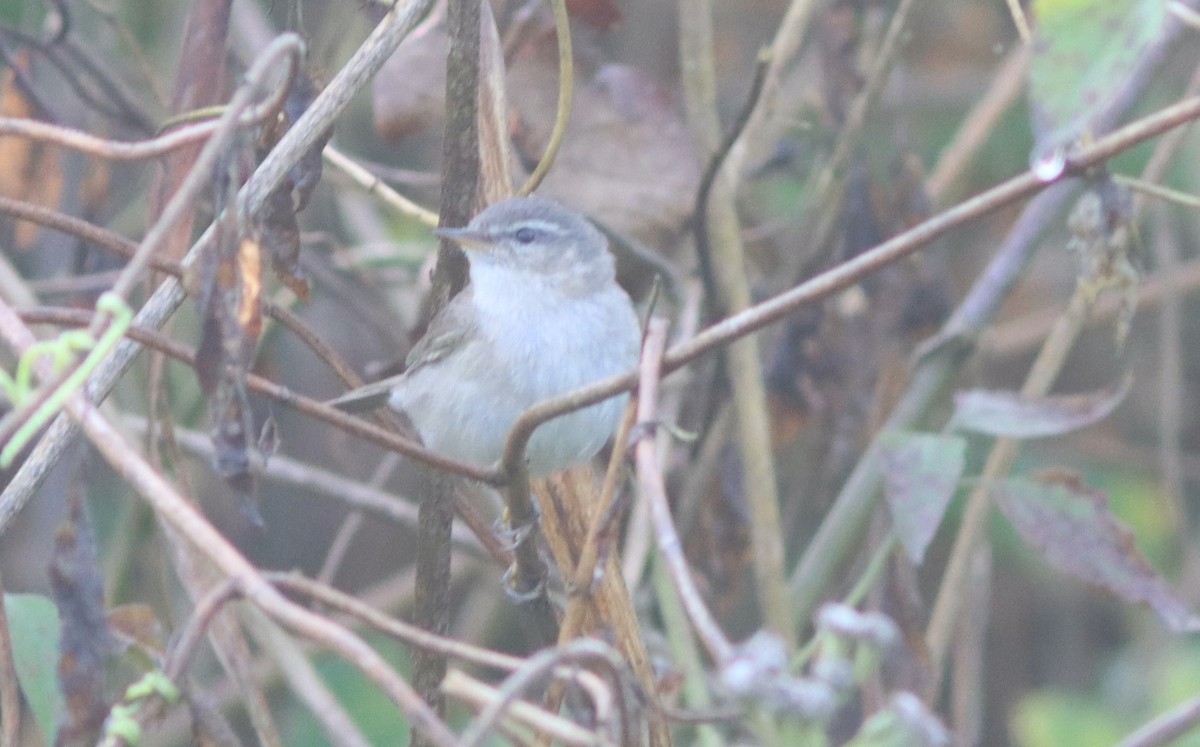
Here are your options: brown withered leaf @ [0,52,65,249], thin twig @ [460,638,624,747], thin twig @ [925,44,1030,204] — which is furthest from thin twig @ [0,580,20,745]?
thin twig @ [925,44,1030,204]

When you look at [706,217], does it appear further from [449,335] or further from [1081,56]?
[1081,56]

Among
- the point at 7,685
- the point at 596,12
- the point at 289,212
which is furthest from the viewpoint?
the point at 596,12

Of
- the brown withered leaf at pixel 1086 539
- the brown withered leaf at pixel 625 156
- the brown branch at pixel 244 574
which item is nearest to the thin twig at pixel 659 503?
the brown branch at pixel 244 574

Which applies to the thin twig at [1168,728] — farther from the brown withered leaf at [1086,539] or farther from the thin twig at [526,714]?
the brown withered leaf at [1086,539]

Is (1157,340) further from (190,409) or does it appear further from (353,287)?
(190,409)

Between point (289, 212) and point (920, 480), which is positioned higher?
point (289, 212)

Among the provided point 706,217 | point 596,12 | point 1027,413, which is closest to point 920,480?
point 1027,413

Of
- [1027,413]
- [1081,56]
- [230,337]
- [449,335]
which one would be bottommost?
[1027,413]
